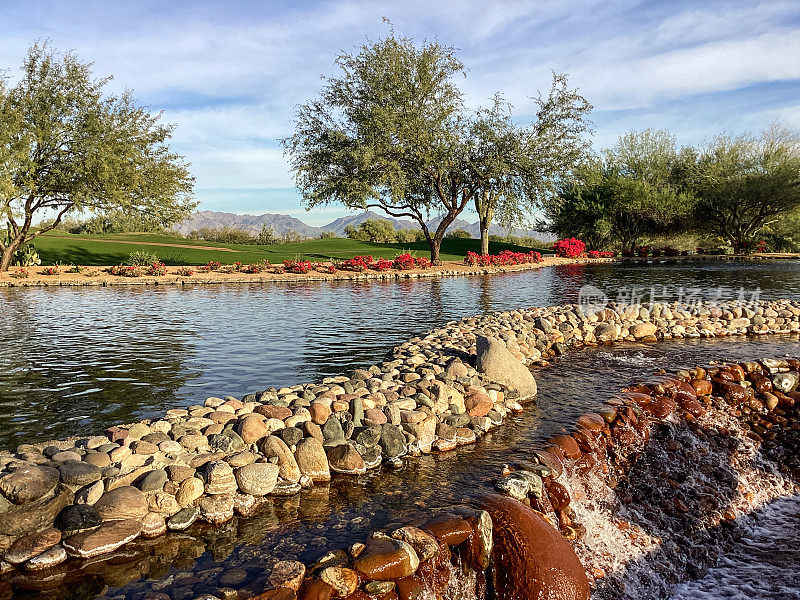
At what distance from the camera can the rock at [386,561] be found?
11.2 feet

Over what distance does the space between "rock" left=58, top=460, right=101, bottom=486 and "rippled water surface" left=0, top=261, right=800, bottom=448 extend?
1653mm

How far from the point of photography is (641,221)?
47938 mm

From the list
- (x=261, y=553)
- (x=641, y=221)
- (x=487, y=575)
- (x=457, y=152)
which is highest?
(x=457, y=152)

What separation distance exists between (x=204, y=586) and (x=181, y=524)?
911 mm

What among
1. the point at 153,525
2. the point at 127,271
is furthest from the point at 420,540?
the point at 127,271

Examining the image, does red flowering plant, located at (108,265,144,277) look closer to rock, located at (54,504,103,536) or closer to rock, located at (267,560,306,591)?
rock, located at (54,504,103,536)

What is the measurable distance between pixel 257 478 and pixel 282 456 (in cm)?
36

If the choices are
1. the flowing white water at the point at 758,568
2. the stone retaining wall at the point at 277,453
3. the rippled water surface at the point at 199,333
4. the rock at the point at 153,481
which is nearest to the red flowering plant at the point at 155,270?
the rippled water surface at the point at 199,333

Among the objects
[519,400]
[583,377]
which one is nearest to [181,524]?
[519,400]

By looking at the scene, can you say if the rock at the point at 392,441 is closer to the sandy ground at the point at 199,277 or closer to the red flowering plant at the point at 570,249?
the sandy ground at the point at 199,277

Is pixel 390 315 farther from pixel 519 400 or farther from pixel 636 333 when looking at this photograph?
pixel 519 400

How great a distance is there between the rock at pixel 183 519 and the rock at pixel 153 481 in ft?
0.91

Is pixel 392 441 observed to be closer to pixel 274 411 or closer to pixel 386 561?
pixel 274 411

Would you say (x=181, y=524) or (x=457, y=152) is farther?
(x=457, y=152)
